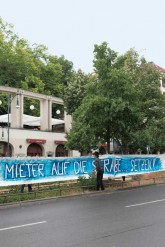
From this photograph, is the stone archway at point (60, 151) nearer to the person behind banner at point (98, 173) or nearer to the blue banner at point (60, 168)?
the blue banner at point (60, 168)

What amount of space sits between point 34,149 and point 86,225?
3030 cm

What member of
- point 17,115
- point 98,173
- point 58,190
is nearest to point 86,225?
point 58,190

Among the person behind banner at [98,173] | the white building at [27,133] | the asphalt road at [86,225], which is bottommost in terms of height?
the asphalt road at [86,225]

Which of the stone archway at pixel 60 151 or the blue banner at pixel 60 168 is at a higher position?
the stone archway at pixel 60 151

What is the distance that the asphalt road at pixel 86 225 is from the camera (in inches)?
278

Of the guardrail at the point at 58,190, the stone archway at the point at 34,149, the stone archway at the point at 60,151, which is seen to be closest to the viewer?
the guardrail at the point at 58,190

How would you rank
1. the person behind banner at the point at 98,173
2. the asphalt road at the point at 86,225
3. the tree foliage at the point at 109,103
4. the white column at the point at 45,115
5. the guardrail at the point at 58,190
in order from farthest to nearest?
1. the white column at the point at 45,115
2. the tree foliage at the point at 109,103
3. the person behind banner at the point at 98,173
4. the guardrail at the point at 58,190
5. the asphalt road at the point at 86,225

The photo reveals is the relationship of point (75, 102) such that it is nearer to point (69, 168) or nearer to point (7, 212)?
point (69, 168)

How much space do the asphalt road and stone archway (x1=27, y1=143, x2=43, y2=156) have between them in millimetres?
25154

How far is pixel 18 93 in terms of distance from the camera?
36812 mm

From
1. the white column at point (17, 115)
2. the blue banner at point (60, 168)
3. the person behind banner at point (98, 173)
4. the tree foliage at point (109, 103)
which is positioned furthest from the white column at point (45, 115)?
the person behind banner at point (98, 173)

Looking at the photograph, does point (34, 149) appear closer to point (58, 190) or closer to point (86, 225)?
point (58, 190)

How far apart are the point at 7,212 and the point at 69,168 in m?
5.71

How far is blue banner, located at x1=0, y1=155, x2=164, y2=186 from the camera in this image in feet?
48.4
